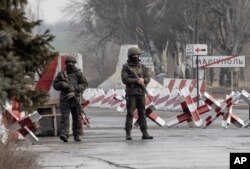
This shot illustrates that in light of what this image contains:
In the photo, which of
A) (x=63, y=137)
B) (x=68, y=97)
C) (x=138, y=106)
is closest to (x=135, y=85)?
(x=138, y=106)

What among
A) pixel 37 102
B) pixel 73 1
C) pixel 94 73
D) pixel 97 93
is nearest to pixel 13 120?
pixel 37 102

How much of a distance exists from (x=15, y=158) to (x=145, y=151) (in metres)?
4.95

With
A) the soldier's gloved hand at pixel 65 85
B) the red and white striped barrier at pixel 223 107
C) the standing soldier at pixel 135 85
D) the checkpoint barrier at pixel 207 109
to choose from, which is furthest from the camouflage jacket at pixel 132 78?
the red and white striped barrier at pixel 223 107

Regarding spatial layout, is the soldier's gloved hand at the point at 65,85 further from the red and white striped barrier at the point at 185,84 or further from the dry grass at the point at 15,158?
the red and white striped barrier at the point at 185,84

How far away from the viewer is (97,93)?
47.2 metres

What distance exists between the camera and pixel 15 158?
33.3ft

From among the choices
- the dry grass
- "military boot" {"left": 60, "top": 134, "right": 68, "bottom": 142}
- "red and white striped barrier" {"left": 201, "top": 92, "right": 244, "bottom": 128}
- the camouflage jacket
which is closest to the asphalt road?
"military boot" {"left": 60, "top": 134, "right": 68, "bottom": 142}

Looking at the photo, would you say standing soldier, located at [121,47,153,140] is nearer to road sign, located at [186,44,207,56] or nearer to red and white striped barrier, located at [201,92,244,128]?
red and white striped barrier, located at [201,92,244,128]

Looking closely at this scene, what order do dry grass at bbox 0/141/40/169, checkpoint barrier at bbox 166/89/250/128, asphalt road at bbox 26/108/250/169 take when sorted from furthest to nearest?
checkpoint barrier at bbox 166/89/250/128
asphalt road at bbox 26/108/250/169
dry grass at bbox 0/141/40/169

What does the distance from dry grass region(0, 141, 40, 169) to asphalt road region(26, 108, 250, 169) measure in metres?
1.16

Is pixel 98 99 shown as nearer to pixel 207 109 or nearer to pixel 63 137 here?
pixel 207 109

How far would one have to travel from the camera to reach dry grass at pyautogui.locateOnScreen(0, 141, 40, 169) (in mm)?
9854

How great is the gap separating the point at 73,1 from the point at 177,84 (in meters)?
42.7

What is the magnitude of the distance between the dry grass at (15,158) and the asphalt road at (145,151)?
1.16 metres
